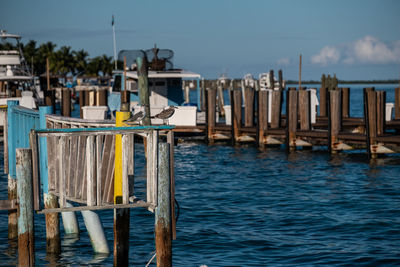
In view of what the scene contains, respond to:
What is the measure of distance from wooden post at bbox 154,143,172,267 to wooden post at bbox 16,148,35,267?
153cm

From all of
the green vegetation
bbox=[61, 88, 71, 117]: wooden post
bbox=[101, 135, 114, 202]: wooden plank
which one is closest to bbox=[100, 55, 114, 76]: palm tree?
the green vegetation

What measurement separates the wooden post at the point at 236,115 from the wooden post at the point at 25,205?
20.6 m

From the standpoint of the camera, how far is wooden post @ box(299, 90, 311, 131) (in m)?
25.8

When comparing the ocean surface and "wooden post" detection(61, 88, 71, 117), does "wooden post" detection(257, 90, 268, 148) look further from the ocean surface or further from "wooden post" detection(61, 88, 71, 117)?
"wooden post" detection(61, 88, 71, 117)

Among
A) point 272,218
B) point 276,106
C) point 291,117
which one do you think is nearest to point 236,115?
point 276,106

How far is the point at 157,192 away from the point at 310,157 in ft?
60.3

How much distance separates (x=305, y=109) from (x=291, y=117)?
0.85 metres

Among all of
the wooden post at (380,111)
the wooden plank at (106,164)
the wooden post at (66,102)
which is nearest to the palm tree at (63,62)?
the wooden post at (66,102)

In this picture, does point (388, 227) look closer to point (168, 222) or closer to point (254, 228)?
point (254, 228)

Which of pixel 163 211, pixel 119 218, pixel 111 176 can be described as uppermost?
pixel 111 176

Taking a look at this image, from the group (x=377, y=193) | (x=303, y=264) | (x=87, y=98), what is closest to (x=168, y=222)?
(x=303, y=264)

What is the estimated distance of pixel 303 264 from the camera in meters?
10.7

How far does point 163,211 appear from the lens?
8055mm

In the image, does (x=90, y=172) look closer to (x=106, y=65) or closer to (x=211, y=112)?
Answer: (x=211, y=112)
